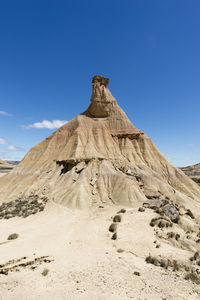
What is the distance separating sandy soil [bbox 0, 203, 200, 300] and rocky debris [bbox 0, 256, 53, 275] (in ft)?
0.18

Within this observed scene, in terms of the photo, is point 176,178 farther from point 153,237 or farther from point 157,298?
point 157,298

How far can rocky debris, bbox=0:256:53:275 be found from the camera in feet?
30.3

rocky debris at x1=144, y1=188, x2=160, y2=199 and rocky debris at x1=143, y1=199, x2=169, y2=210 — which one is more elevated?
rocky debris at x1=144, y1=188, x2=160, y2=199

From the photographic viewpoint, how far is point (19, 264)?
978 centimetres

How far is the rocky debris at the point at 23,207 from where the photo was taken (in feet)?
65.3

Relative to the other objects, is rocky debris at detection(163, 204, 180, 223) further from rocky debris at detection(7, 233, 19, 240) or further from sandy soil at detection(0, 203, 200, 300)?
rocky debris at detection(7, 233, 19, 240)

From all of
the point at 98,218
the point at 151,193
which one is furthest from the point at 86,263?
the point at 151,193

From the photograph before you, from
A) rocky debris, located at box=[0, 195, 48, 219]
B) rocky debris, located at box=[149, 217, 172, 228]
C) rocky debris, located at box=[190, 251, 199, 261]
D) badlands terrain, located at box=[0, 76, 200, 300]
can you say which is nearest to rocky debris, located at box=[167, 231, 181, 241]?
badlands terrain, located at box=[0, 76, 200, 300]

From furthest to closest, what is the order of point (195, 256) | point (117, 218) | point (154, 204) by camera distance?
point (154, 204)
point (117, 218)
point (195, 256)

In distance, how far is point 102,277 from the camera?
9156mm

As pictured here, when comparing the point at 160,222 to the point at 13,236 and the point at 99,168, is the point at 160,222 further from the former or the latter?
the point at 99,168

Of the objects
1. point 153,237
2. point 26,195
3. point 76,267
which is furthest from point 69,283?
point 26,195

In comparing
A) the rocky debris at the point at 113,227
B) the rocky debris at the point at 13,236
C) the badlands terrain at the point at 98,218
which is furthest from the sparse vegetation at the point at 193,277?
the rocky debris at the point at 13,236

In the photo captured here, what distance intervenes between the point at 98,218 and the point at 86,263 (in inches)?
322
